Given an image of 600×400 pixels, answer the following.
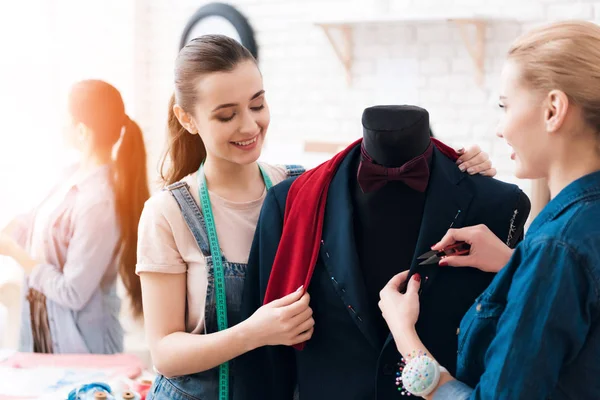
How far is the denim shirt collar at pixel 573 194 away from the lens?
3.52ft

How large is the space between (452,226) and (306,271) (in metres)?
0.32

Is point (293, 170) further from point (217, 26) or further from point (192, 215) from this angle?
point (217, 26)

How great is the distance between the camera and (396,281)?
138 centimetres

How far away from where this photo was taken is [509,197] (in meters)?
1.46

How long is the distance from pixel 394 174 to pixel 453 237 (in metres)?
0.17

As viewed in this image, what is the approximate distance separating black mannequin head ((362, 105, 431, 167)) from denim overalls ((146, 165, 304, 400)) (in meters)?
0.45

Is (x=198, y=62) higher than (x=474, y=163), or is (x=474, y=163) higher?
(x=198, y=62)

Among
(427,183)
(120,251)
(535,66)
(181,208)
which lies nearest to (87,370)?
(120,251)

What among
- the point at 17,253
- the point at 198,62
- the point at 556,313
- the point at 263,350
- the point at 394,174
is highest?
the point at 198,62

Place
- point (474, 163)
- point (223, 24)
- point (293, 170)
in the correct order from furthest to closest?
point (223, 24) → point (293, 170) → point (474, 163)

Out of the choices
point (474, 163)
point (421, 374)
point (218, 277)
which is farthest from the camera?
point (218, 277)

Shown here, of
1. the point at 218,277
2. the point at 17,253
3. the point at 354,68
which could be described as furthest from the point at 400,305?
the point at 354,68

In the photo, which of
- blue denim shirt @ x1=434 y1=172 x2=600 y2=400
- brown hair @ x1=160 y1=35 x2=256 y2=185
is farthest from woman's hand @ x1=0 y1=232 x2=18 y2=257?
blue denim shirt @ x1=434 y1=172 x2=600 y2=400

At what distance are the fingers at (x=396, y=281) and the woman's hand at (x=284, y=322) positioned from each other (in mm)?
182
